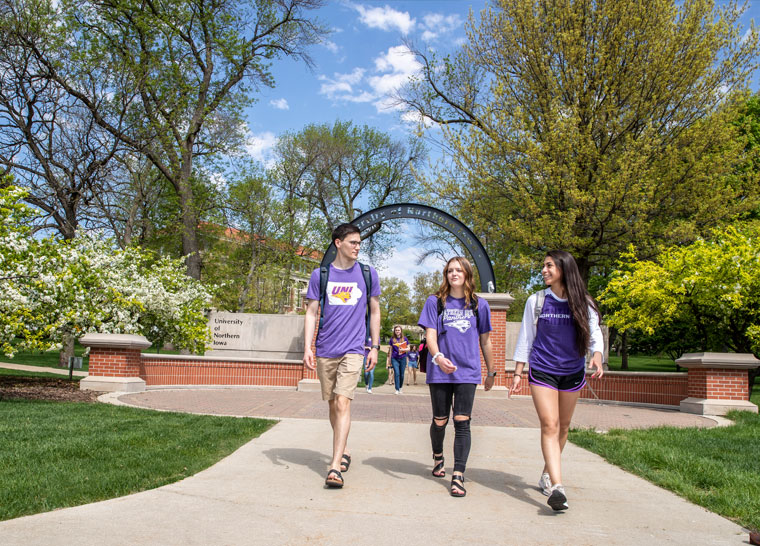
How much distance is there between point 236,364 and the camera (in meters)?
14.3

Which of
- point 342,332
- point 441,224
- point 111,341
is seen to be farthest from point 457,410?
point 441,224

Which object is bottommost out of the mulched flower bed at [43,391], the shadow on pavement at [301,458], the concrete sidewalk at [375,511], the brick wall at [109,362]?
the mulched flower bed at [43,391]

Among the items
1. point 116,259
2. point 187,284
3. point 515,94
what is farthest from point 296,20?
point 116,259

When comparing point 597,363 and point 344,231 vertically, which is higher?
point 344,231

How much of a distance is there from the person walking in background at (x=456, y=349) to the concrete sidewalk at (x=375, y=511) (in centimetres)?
45

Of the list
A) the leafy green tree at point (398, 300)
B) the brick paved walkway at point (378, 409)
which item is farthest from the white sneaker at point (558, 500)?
the leafy green tree at point (398, 300)

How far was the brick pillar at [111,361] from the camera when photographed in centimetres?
1135

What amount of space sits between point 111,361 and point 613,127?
14178mm

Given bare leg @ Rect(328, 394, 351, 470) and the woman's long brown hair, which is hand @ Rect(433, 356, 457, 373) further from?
bare leg @ Rect(328, 394, 351, 470)

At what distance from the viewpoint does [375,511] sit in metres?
3.95

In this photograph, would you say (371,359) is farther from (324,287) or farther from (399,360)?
(399,360)

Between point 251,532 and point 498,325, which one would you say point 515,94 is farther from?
point 251,532

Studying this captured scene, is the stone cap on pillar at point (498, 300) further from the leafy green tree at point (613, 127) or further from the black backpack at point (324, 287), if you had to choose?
the black backpack at point (324, 287)

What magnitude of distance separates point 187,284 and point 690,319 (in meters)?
12.5
